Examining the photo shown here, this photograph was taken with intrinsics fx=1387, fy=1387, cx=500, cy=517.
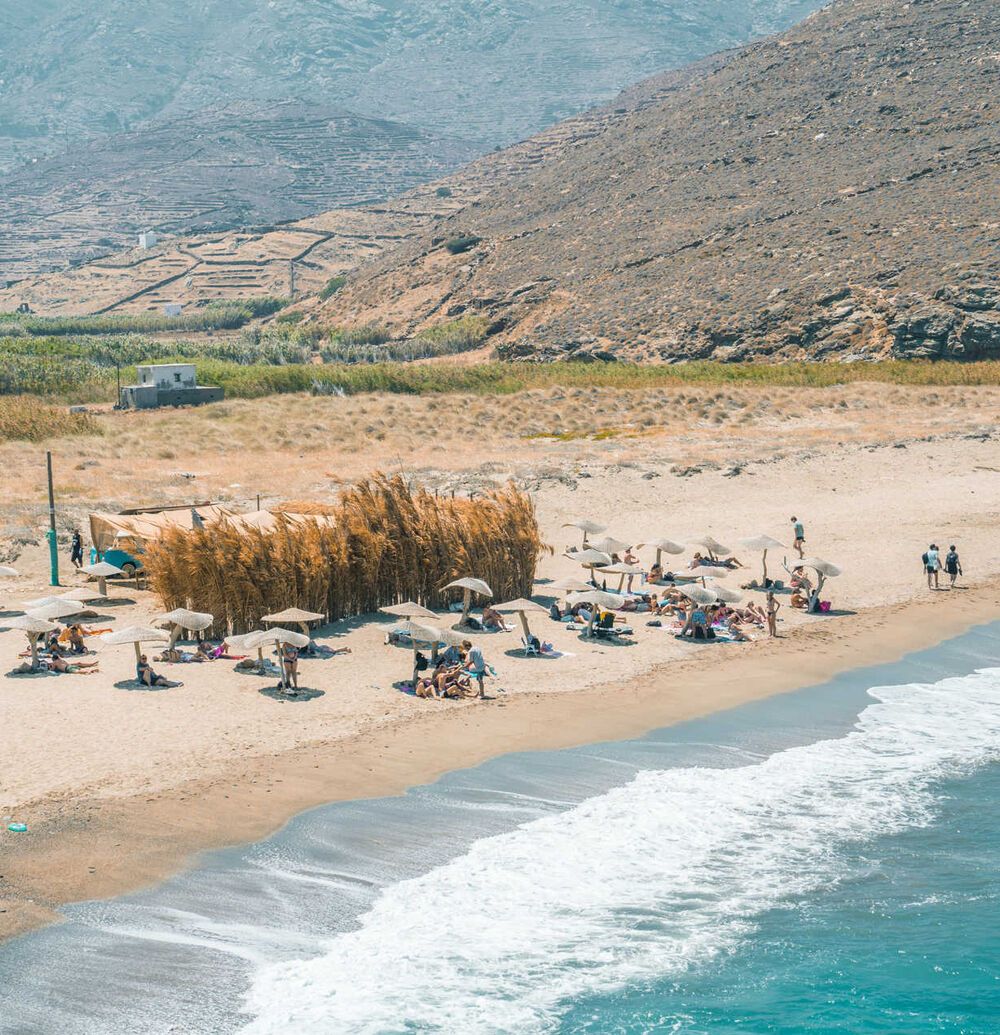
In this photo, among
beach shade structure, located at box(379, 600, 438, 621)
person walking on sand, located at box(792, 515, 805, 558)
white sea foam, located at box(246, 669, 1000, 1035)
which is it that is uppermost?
person walking on sand, located at box(792, 515, 805, 558)

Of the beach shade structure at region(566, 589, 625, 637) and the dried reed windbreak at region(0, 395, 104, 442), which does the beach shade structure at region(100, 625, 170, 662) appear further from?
the dried reed windbreak at region(0, 395, 104, 442)

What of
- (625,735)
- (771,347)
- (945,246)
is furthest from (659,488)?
(945,246)

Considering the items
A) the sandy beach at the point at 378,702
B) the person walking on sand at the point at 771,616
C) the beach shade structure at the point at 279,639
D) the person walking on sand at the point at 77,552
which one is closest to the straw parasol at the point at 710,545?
the sandy beach at the point at 378,702

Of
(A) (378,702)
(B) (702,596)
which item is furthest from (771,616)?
(A) (378,702)

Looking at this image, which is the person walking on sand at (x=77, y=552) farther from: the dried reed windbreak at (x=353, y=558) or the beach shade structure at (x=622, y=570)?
the beach shade structure at (x=622, y=570)

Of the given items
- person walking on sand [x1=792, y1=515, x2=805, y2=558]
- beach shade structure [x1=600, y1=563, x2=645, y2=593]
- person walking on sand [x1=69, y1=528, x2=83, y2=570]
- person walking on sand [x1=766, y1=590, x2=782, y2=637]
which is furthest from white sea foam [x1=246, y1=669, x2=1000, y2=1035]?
person walking on sand [x1=69, y1=528, x2=83, y2=570]

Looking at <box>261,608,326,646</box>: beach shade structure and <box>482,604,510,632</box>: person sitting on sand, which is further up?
<box>261,608,326,646</box>: beach shade structure

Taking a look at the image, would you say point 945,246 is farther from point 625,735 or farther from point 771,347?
point 625,735
